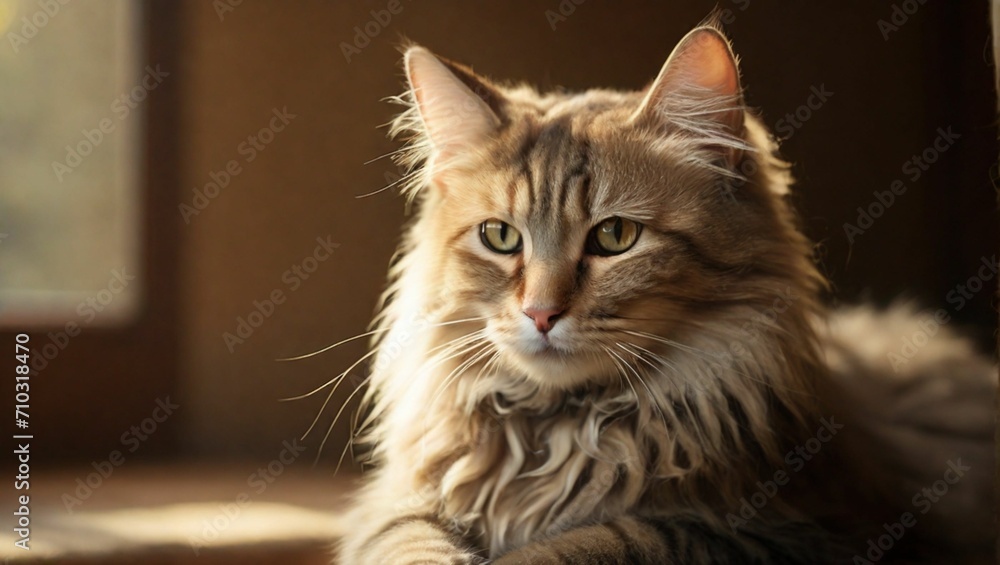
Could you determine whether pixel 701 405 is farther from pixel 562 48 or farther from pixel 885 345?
pixel 562 48

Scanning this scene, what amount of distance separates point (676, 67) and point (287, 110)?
1230 mm

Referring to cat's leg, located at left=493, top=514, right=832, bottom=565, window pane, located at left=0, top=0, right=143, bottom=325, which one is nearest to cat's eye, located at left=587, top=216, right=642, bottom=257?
cat's leg, located at left=493, top=514, right=832, bottom=565

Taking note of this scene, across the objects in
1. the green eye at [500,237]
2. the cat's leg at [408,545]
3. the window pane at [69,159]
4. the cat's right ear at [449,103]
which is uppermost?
the window pane at [69,159]

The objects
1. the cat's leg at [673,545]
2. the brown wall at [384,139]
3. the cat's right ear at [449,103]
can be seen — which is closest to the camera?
the cat's leg at [673,545]

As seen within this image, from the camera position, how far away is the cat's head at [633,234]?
1198 mm

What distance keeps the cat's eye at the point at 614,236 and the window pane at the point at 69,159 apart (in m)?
1.38

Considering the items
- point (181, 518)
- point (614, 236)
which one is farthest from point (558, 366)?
point (181, 518)

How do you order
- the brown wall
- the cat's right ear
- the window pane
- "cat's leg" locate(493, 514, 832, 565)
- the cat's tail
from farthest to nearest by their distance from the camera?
the brown wall → the window pane → the cat's tail → the cat's right ear → "cat's leg" locate(493, 514, 832, 565)

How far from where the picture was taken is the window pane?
1.87m

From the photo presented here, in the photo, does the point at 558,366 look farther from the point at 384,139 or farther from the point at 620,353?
the point at 384,139

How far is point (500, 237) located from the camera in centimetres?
133

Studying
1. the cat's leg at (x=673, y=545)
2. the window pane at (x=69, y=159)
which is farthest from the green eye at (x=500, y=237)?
the window pane at (x=69, y=159)

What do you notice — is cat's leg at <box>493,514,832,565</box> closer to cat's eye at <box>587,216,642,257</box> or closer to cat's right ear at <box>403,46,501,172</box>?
cat's eye at <box>587,216,642,257</box>

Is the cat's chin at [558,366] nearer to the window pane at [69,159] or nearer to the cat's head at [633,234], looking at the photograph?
the cat's head at [633,234]
